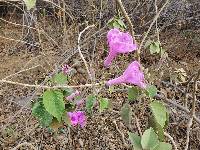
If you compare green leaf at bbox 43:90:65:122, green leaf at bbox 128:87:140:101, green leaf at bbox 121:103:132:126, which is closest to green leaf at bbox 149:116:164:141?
green leaf at bbox 121:103:132:126

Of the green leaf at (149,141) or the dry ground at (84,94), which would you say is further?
the dry ground at (84,94)

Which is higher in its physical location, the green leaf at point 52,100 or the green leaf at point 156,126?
the green leaf at point 52,100

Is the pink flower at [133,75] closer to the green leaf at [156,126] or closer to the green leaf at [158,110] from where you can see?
the green leaf at [158,110]

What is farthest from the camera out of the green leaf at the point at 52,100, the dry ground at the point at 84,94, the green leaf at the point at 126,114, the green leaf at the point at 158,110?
the dry ground at the point at 84,94

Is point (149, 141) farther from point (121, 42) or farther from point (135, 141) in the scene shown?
point (121, 42)

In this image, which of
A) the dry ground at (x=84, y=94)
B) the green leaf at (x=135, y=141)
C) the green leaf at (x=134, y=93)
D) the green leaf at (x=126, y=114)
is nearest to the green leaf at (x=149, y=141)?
the green leaf at (x=135, y=141)

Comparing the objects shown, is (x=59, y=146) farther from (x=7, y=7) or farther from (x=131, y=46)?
(x=7, y=7)

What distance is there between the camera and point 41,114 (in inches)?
59.4

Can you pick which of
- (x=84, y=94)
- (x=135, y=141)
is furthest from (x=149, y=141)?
(x=84, y=94)

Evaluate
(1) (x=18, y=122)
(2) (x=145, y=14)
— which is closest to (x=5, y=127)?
(1) (x=18, y=122)

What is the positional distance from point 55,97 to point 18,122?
267 cm

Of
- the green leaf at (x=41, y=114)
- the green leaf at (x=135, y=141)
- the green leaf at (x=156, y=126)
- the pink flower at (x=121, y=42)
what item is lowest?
the green leaf at (x=156, y=126)

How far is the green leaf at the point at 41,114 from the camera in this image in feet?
4.93

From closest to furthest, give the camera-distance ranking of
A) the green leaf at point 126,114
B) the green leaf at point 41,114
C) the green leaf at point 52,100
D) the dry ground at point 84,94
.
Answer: the green leaf at point 52,100 → the green leaf at point 41,114 → the green leaf at point 126,114 → the dry ground at point 84,94
